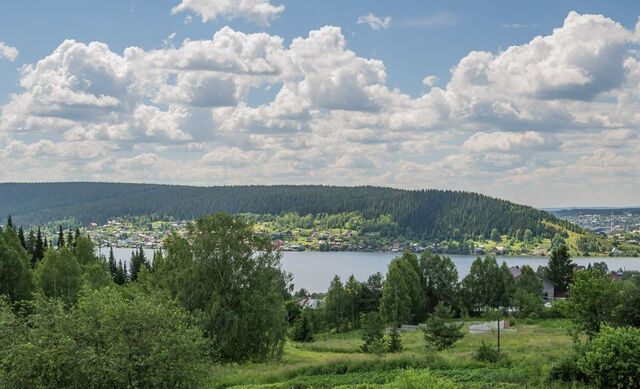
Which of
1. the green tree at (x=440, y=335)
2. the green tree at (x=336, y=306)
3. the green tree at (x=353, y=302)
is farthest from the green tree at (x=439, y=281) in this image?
the green tree at (x=440, y=335)

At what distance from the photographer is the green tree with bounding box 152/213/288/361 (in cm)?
3409

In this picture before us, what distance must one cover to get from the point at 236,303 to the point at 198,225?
16.2 ft

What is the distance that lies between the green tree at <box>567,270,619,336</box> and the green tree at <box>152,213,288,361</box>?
15794 mm

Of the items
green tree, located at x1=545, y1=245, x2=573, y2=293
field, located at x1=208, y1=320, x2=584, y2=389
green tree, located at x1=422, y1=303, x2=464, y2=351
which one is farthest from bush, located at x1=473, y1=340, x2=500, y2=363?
green tree, located at x1=545, y1=245, x2=573, y2=293

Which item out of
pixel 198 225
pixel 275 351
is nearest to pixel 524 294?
pixel 275 351

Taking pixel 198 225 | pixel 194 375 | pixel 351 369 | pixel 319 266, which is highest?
pixel 198 225

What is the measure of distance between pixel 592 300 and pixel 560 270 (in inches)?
A: 2526

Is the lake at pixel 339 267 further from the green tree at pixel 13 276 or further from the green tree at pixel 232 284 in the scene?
the green tree at pixel 232 284

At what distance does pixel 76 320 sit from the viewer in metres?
18.6

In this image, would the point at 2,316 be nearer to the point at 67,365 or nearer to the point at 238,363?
the point at 67,365

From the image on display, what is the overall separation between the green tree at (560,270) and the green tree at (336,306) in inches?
1409

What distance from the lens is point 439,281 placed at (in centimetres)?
7219

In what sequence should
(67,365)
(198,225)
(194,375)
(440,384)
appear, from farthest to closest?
1. (198,225)
2. (194,375)
3. (67,365)
4. (440,384)

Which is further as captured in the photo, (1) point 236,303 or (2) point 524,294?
(2) point 524,294
